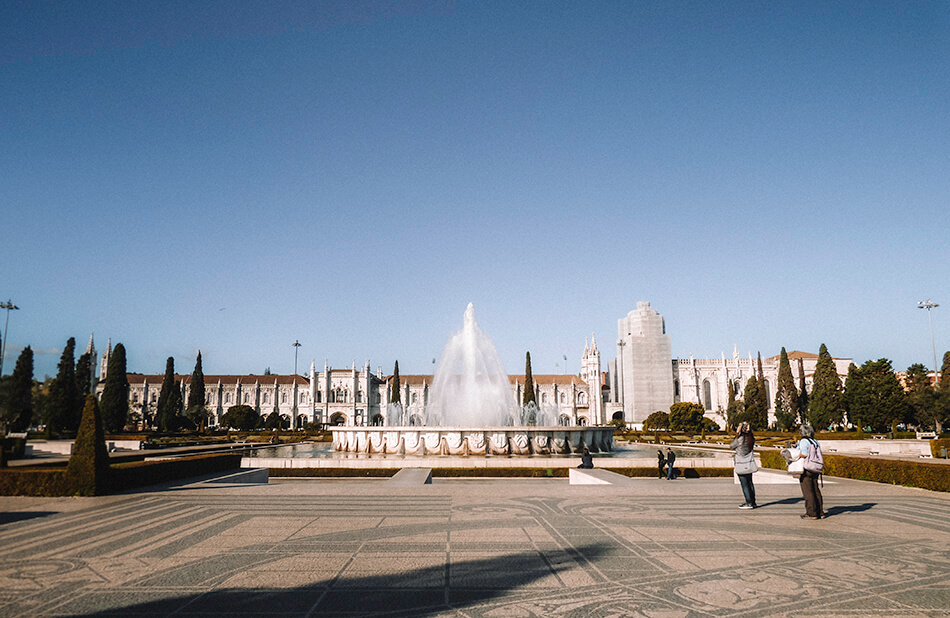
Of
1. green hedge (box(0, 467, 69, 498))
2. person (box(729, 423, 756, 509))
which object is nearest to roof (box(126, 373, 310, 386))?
green hedge (box(0, 467, 69, 498))

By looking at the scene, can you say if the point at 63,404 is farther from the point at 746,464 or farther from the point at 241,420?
the point at 746,464

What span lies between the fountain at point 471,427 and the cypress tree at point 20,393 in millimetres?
32551

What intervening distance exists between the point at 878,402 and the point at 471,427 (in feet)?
141

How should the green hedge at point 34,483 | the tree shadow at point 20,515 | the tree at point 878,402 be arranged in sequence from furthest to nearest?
the tree at point 878,402 → the green hedge at point 34,483 → the tree shadow at point 20,515

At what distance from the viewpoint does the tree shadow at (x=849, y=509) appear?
9.21m

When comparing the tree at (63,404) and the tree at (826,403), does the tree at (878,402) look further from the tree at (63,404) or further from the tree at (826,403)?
the tree at (63,404)

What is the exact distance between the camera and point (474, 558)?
20.1ft

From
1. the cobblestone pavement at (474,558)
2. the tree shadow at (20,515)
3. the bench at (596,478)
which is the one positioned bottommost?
the bench at (596,478)

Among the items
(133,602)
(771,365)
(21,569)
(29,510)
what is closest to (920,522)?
(133,602)

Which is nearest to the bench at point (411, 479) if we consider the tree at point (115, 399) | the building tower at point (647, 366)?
the tree at point (115, 399)

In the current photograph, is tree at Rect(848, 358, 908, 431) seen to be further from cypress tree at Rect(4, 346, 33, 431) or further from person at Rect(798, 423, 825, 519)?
cypress tree at Rect(4, 346, 33, 431)

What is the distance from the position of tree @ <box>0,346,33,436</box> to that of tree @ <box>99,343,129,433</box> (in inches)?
314

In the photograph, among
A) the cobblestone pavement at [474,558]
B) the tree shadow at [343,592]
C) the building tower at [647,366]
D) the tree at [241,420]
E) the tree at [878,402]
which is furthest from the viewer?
the building tower at [647,366]

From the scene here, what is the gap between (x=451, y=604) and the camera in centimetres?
462
